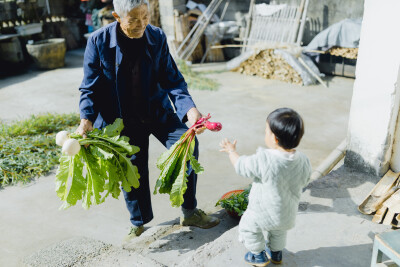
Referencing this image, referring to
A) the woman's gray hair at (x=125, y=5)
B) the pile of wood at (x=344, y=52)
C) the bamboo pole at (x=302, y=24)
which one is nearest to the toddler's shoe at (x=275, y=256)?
the woman's gray hair at (x=125, y=5)

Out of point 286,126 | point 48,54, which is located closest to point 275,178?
point 286,126

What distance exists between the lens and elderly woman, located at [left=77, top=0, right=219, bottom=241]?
336 cm

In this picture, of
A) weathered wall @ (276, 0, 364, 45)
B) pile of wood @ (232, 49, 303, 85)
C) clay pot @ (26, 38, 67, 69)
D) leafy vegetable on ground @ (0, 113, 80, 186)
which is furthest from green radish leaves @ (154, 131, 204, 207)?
clay pot @ (26, 38, 67, 69)

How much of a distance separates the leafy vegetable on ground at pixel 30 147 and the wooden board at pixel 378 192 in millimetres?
4129

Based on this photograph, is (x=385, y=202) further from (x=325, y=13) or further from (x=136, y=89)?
(x=325, y=13)

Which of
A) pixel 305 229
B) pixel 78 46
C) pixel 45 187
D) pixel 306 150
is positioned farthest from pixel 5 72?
pixel 305 229

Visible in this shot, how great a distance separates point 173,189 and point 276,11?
8396 mm

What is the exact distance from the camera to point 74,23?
46.5ft

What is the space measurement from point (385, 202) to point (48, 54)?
9993 mm

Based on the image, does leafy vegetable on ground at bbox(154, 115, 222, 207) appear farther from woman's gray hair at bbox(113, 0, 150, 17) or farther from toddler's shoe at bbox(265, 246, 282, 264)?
woman's gray hair at bbox(113, 0, 150, 17)

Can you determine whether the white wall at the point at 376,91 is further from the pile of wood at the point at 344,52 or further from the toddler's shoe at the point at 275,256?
the pile of wood at the point at 344,52

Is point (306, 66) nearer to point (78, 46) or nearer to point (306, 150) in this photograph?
point (306, 150)

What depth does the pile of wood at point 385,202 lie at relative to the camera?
334 cm

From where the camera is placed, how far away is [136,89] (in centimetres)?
351
